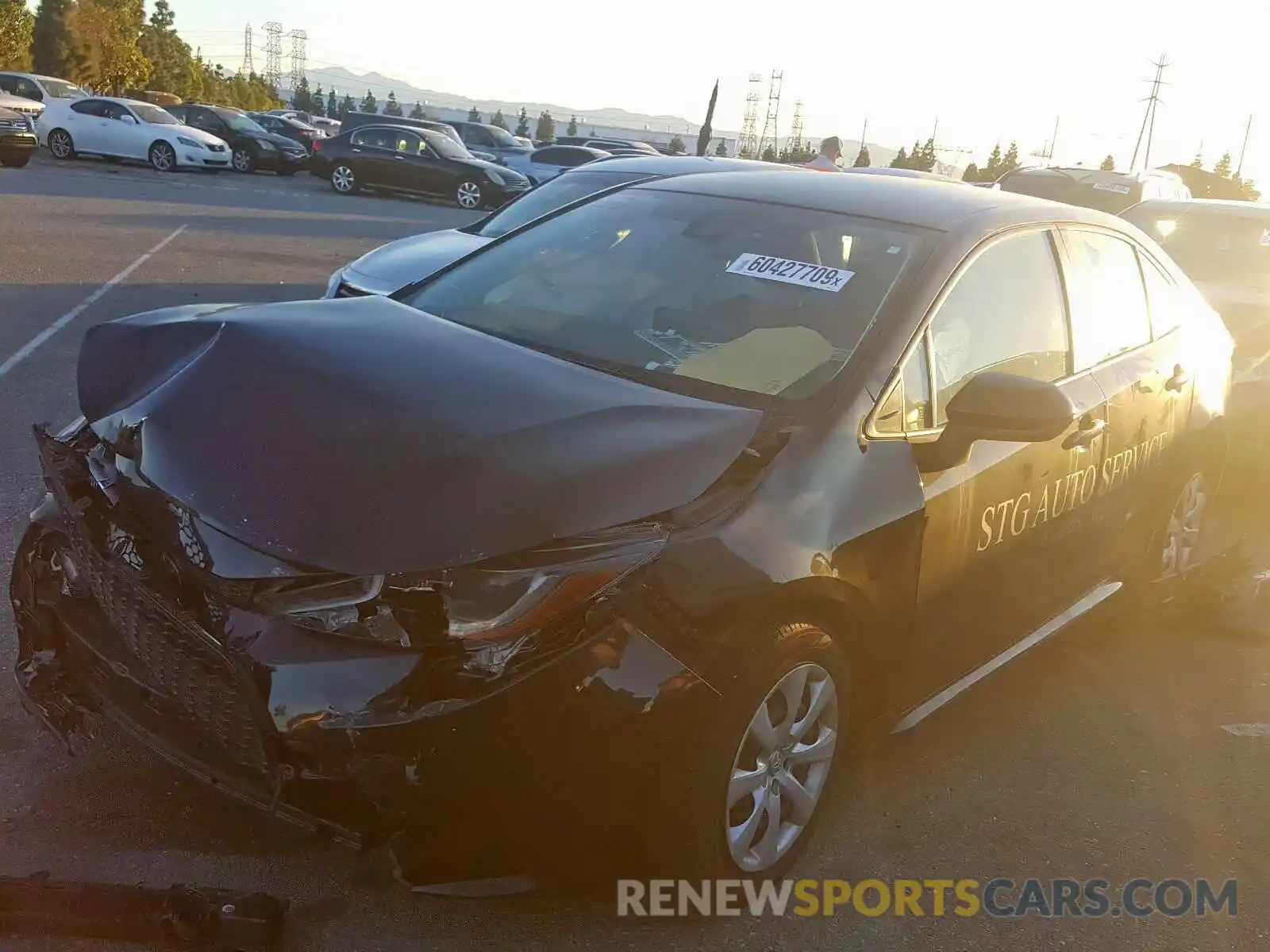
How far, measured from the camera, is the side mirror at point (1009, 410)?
121 inches

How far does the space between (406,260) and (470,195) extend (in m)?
17.2

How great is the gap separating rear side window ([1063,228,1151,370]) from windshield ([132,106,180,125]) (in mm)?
24306

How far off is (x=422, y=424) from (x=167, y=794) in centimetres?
122

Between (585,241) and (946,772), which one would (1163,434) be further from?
(585,241)

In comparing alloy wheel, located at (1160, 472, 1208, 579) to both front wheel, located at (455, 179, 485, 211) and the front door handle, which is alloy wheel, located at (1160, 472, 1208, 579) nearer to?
the front door handle

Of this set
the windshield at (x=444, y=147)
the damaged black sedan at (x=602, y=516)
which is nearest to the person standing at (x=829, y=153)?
the damaged black sedan at (x=602, y=516)

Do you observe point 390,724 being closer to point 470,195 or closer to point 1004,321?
point 1004,321

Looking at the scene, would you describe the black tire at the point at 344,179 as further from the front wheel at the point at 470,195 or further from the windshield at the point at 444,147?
the front wheel at the point at 470,195

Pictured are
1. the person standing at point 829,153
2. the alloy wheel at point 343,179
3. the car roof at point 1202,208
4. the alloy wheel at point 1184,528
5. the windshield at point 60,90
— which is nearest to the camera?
the alloy wheel at point 1184,528

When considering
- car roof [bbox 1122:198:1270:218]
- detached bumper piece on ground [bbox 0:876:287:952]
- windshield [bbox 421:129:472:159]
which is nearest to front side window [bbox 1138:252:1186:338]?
detached bumper piece on ground [bbox 0:876:287:952]

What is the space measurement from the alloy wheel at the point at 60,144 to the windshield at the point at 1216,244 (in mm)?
22581

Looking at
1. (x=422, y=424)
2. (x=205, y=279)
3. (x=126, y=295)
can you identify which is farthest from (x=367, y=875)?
(x=205, y=279)

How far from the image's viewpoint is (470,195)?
952 inches

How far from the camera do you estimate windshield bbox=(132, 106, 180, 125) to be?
81.4ft
